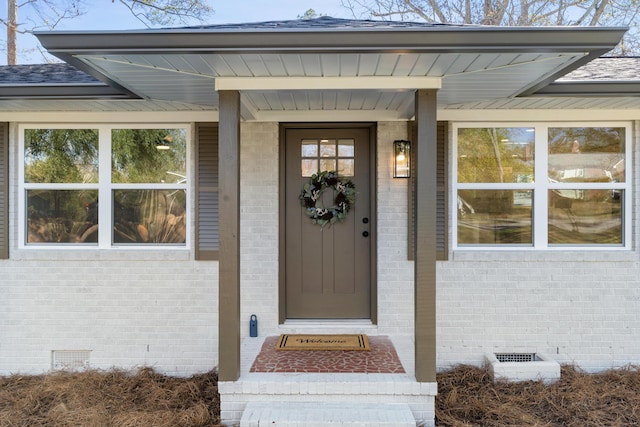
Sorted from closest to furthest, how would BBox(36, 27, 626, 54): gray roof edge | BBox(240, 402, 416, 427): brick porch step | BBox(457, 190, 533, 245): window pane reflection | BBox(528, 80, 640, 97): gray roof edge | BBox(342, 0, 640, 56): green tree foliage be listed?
BBox(36, 27, 626, 54): gray roof edge
BBox(240, 402, 416, 427): brick porch step
BBox(528, 80, 640, 97): gray roof edge
BBox(457, 190, 533, 245): window pane reflection
BBox(342, 0, 640, 56): green tree foliage

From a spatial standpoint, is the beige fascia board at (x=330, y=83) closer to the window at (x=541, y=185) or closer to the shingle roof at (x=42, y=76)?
the window at (x=541, y=185)

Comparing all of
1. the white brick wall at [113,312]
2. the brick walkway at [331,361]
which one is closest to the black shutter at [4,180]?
the white brick wall at [113,312]

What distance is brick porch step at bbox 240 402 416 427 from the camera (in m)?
2.76

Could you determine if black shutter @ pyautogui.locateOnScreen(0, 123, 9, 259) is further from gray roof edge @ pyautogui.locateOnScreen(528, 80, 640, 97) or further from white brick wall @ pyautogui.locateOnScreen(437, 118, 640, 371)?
gray roof edge @ pyautogui.locateOnScreen(528, 80, 640, 97)

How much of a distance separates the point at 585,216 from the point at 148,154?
14.7 feet

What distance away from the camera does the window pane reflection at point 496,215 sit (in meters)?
4.11

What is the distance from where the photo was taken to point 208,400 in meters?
3.48

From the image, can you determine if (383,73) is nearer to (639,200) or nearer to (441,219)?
(441,219)

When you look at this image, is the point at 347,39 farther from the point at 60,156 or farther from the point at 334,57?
the point at 60,156

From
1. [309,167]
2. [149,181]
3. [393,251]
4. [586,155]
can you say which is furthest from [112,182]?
[586,155]

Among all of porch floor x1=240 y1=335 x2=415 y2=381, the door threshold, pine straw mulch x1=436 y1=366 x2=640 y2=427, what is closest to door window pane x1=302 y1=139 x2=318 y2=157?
the door threshold

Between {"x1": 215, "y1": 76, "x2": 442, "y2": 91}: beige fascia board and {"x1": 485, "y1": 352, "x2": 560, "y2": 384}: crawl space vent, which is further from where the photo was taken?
{"x1": 485, "y1": 352, "x2": 560, "y2": 384}: crawl space vent

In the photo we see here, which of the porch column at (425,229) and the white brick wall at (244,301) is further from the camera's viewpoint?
the white brick wall at (244,301)

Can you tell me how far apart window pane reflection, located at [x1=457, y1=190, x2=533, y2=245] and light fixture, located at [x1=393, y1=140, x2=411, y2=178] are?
61 cm
